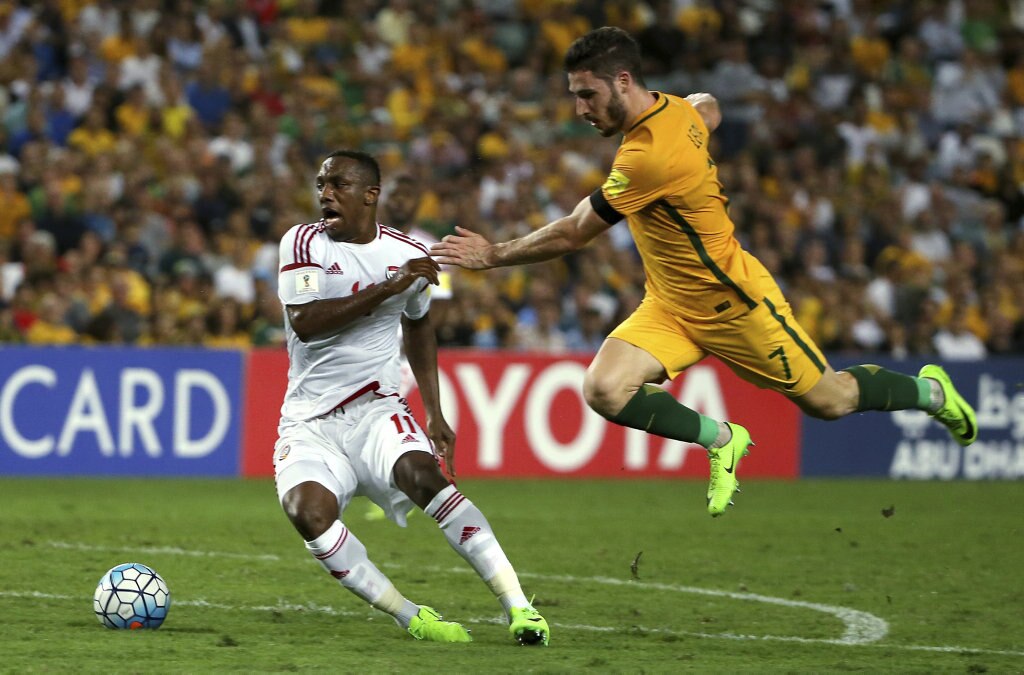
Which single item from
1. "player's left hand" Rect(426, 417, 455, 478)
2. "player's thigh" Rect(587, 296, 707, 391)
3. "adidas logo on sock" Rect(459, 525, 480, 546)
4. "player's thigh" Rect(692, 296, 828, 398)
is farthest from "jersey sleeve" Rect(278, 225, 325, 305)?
"player's thigh" Rect(692, 296, 828, 398)

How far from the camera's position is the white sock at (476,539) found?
673 cm

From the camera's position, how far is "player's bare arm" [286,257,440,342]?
669 centimetres

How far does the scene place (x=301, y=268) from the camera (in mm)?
6832

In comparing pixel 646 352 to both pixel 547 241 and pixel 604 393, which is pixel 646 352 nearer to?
pixel 604 393

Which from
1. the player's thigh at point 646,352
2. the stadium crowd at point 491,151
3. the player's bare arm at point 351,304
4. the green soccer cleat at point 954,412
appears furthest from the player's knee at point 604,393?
the stadium crowd at point 491,151

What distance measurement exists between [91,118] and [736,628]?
35.2 ft

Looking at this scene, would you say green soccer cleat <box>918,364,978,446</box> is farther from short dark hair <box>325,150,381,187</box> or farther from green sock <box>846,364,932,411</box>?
short dark hair <box>325,150,381,187</box>

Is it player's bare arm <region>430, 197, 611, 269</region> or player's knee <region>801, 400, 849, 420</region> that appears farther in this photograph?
player's knee <region>801, 400, 849, 420</region>

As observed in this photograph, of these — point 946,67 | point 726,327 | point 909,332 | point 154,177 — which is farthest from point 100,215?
point 946,67

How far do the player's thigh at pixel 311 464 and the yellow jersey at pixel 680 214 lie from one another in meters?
1.54

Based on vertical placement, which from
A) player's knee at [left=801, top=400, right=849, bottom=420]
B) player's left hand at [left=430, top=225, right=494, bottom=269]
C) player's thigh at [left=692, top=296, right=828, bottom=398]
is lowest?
player's knee at [left=801, top=400, right=849, bottom=420]

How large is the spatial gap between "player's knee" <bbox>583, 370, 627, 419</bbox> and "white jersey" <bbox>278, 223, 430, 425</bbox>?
2.93 ft

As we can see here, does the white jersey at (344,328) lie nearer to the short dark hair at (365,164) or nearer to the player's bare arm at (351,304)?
the player's bare arm at (351,304)

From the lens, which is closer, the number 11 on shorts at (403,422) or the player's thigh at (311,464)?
the player's thigh at (311,464)
